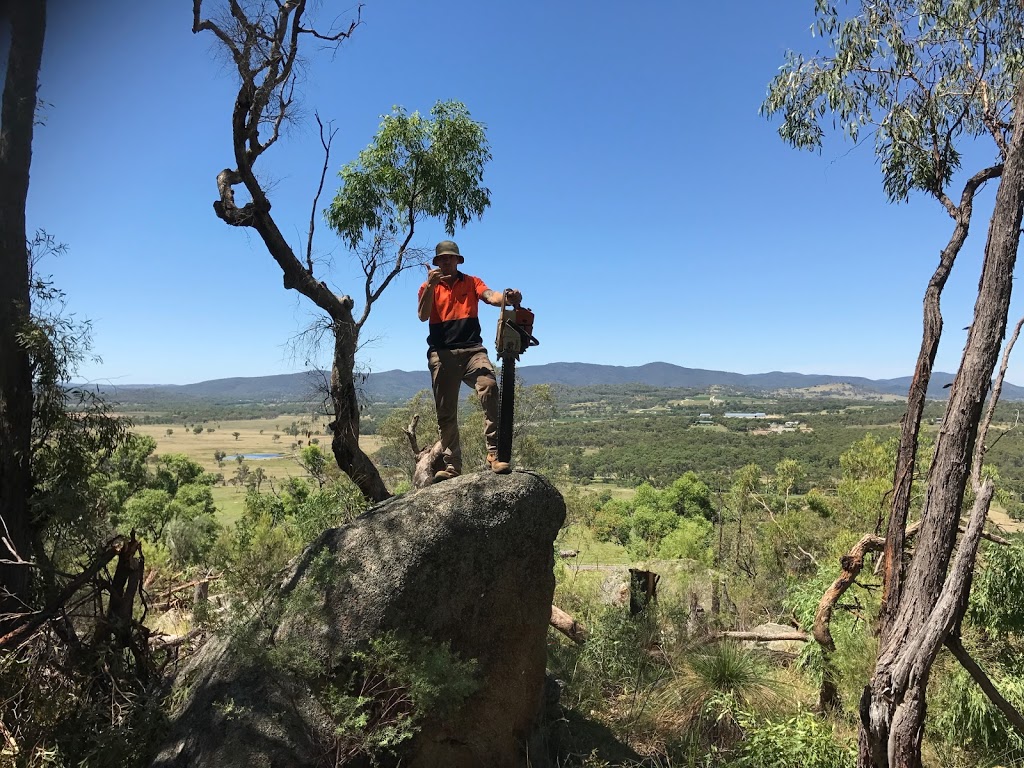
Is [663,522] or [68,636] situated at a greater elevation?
[68,636]

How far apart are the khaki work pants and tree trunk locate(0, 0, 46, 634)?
417 cm

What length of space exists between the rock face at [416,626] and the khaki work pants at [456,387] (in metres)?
0.62

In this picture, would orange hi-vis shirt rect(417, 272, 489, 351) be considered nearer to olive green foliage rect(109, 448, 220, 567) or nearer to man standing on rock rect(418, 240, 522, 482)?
man standing on rock rect(418, 240, 522, 482)

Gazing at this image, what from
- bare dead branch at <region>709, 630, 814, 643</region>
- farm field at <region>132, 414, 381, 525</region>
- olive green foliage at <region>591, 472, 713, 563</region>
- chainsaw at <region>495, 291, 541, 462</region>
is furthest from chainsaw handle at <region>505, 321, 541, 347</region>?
farm field at <region>132, 414, 381, 525</region>

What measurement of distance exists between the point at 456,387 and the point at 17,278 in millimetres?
4607

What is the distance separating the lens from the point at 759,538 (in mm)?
29047

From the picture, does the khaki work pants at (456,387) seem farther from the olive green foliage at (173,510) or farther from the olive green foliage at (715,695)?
the olive green foliage at (173,510)

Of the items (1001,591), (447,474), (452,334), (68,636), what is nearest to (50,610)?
(68,636)

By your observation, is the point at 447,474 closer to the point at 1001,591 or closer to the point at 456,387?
the point at 456,387

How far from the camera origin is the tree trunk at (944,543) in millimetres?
4465

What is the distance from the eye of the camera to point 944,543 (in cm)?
479

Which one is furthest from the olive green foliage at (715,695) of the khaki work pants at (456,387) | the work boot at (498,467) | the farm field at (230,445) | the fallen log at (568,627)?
the farm field at (230,445)

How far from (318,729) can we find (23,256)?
5587 mm

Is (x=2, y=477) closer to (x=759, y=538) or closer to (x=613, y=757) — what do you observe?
(x=613, y=757)
